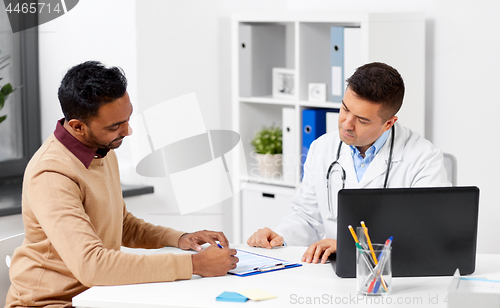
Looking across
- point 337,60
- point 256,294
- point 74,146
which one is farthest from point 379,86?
point 337,60

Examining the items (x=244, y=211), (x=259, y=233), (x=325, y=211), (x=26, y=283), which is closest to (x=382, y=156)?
(x=325, y=211)

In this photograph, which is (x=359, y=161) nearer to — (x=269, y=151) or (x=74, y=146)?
(x=74, y=146)

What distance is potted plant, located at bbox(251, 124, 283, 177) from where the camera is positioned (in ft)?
10.6

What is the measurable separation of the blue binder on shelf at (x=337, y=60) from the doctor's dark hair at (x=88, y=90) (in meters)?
1.48

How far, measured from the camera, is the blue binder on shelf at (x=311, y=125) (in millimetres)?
3008

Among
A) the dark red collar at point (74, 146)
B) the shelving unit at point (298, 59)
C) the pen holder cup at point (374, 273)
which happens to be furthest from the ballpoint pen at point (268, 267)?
the shelving unit at point (298, 59)

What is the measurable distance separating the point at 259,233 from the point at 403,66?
1.33 meters

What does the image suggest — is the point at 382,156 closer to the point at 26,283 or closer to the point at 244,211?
the point at 26,283

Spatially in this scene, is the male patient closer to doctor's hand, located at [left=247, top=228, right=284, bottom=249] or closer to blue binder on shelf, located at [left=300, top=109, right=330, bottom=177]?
doctor's hand, located at [left=247, top=228, right=284, bottom=249]

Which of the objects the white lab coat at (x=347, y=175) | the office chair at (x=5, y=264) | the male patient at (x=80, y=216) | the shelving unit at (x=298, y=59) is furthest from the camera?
the shelving unit at (x=298, y=59)

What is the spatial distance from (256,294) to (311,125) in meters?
1.69

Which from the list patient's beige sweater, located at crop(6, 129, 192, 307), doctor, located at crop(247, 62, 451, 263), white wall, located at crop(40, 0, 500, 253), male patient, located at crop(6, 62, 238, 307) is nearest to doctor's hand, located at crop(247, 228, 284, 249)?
doctor, located at crop(247, 62, 451, 263)

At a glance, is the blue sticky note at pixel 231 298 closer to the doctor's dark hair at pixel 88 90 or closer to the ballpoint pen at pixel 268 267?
the ballpoint pen at pixel 268 267

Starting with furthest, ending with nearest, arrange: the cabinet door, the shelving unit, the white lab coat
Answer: the cabinet door < the shelving unit < the white lab coat
